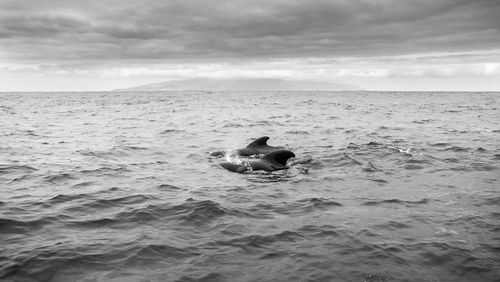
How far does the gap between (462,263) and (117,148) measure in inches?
820

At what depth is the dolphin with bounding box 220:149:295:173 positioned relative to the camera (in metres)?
18.4

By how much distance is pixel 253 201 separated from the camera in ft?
44.8

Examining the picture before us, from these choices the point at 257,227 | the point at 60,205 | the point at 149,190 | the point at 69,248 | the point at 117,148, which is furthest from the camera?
the point at 117,148

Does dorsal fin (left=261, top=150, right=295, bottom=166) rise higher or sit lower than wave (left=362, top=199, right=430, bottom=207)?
higher

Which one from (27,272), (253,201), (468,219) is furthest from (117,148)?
(468,219)

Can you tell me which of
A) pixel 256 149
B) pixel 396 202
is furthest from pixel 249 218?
pixel 256 149

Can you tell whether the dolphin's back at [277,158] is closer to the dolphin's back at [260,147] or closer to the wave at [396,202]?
the dolphin's back at [260,147]

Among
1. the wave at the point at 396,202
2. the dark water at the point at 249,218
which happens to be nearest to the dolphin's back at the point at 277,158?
the dark water at the point at 249,218

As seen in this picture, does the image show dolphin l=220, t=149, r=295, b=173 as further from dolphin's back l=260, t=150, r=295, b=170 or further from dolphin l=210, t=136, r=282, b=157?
dolphin l=210, t=136, r=282, b=157

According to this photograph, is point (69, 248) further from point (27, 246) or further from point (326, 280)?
point (326, 280)

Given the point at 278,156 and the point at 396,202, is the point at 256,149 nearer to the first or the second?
the point at 278,156

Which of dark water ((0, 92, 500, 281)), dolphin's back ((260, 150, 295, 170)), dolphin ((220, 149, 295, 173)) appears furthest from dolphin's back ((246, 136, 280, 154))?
dolphin's back ((260, 150, 295, 170))

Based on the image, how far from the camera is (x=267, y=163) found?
1864 cm

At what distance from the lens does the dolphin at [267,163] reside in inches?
723
